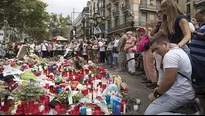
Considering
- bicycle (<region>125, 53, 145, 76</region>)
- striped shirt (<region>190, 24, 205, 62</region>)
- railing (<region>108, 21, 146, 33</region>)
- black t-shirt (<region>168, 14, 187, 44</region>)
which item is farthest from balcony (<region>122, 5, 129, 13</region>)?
striped shirt (<region>190, 24, 205, 62</region>)

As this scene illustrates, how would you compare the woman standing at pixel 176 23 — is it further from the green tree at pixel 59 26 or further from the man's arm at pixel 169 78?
the green tree at pixel 59 26

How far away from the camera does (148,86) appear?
19.7 feet

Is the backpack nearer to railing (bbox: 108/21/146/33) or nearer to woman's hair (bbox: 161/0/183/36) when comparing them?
woman's hair (bbox: 161/0/183/36)

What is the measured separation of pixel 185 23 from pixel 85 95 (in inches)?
76.6

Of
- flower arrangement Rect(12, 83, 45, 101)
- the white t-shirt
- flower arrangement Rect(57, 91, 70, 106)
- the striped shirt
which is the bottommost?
flower arrangement Rect(57, 91, 70, 106)

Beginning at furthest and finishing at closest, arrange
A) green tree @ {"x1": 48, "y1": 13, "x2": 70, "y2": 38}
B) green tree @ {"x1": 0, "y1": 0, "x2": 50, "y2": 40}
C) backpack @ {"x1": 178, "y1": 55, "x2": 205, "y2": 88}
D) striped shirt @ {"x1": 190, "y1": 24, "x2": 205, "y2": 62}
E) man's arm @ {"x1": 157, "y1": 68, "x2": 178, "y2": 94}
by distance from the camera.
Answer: green tree @ {"x1": 48, "y1": 13, "x2": 70, "y2": 38} → green tree @ {"x1": 0, "y1": 0, "x2": 50, "y2": 40} → striped shirt @ {"x1": 190, "y1": 24, "x2": 205, "y2": 62} → backpack @ {"x1": 178, "y1": 55, "x2": 205, "y2": 88} → man's arm @ {"x1": 157, "y1": 68, "x2": 178, "y2": 94}

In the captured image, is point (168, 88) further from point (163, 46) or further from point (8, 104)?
point (8, 104)

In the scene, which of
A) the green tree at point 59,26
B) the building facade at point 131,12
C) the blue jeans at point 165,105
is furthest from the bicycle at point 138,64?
the green tree at point 59,26

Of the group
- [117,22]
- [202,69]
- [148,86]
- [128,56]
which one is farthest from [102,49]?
[117,22]

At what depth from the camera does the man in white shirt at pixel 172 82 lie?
112 inches

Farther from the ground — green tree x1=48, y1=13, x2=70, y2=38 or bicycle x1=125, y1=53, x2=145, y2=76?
green tree x1=48, y1=13, x2=70, y2=38

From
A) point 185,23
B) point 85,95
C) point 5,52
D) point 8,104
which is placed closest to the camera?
point 8,104

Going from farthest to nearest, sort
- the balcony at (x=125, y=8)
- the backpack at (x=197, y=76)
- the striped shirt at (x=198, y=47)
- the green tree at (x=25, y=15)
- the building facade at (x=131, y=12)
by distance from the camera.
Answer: the balcony at (x=125, y=8), the building facade at (x=131, y=12), the green tree at (x=25, y=15), the striped shirt at (x=198, y=47), the backpack at (x=197, y=76)

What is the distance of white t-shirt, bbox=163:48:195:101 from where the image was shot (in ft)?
9.42
